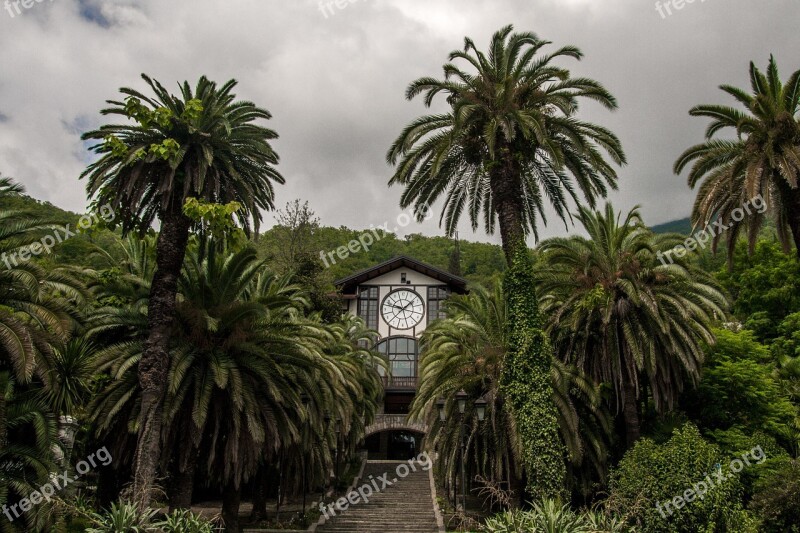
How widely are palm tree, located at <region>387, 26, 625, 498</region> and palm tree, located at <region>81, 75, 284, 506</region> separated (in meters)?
4.22

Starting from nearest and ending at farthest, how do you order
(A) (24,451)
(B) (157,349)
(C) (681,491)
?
(A) (24,451), (B) (157,349), (C) (681,491)

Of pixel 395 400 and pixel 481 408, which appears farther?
pixel 395 400

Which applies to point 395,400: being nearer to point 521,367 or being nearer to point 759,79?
point 521,367

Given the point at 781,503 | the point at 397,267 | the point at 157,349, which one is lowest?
the point at 781,503

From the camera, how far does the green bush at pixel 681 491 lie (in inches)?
604

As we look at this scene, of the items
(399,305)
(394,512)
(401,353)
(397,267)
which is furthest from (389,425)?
(394,512)

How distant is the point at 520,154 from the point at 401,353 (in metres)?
27.9

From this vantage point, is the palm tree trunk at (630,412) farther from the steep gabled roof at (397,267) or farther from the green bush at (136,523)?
the steep gabled roof at (397,267)

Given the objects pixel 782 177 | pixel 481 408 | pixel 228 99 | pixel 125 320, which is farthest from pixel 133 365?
pixel 782 177

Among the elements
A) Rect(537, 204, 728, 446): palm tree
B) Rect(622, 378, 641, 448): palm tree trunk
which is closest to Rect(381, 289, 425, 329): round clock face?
Rect(537, 204, 728, 446): palm tree

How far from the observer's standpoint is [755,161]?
16250mm

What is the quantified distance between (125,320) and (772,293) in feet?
91.7

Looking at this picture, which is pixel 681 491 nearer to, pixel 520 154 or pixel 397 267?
pixel 520 154

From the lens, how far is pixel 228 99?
17438 millimetres
